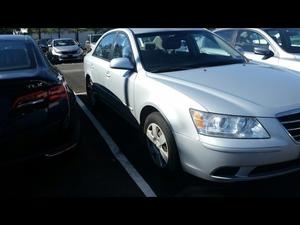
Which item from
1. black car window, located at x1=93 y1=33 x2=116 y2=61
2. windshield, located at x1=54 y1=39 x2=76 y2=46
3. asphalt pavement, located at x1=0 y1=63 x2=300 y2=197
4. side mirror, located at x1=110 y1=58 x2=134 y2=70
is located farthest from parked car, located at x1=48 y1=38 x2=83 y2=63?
asphalt pavement, located at x1=0 y1=63 x2=300 y2=197

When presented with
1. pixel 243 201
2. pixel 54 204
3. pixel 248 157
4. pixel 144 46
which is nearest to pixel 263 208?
pixel 243 201

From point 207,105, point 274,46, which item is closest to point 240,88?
point 207,105

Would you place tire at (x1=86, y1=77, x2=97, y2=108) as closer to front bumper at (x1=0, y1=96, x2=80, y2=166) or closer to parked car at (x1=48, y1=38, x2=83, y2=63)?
front bumper at (x1=0, y1=96, x2=80, y2=166)

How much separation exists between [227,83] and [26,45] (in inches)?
92.4

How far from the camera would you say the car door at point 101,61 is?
552 centimetres

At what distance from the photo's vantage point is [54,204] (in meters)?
3.42

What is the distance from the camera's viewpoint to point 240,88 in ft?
11.6

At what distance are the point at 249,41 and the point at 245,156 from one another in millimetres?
4571

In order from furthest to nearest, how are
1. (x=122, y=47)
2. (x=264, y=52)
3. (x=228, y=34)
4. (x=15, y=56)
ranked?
(x=228, y=34) < (x=264, y=52) < (x=122, y=47) < (x=15, y=56)

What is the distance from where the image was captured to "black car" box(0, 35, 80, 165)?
312 centimetres

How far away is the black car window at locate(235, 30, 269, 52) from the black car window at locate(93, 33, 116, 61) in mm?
2851

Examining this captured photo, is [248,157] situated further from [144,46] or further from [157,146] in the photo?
[144,46]

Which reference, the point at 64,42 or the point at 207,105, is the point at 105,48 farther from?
the point at 64,42

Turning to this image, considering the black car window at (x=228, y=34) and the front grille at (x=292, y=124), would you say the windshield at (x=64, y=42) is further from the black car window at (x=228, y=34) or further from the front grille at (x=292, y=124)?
the front grille at (x=292, y=124)
